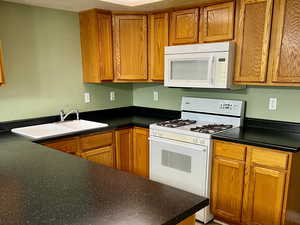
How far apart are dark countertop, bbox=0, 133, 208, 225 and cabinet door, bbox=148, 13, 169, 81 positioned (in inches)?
66.6

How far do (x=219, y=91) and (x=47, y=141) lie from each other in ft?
6.19

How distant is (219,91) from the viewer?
284 centimetres

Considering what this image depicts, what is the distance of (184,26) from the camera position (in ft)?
8.75

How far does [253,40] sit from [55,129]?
2.19 metres

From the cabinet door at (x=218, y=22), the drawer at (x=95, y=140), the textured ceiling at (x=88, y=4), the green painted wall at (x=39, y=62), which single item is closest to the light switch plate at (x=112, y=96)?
the green painted wall at (x=39, y=62)

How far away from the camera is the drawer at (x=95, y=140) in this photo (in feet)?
8.30

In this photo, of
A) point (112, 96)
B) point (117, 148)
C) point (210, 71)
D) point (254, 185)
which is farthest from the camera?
point (112, 96)

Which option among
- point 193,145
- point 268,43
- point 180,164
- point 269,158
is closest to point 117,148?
point 180,164

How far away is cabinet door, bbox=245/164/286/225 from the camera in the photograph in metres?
1.99

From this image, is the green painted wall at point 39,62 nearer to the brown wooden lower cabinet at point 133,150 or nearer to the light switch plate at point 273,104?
the brown wooden lower cabinet at point 133,150

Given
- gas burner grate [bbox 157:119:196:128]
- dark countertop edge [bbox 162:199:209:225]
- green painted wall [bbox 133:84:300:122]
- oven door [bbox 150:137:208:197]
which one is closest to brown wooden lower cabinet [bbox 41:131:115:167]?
oven door [bbox 150:137:208:197]

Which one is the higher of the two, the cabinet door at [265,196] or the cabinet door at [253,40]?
the cabinet door at [253,40]

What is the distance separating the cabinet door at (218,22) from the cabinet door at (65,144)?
5.48 feet

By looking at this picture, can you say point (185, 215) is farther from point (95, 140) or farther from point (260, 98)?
point (260, 98)
